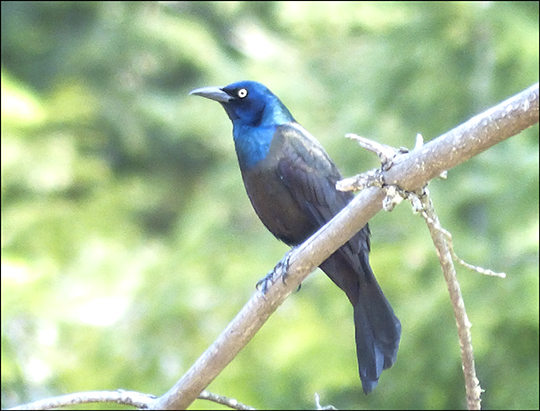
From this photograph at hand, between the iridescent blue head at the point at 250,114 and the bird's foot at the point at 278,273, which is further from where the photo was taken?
→ the iridescent blue head at the point at 250,114

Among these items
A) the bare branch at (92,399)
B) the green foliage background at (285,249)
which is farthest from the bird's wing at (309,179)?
the bare branch at (92,399)

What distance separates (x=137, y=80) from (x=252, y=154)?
6.24 m

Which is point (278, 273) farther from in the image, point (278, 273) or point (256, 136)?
point (256, 136)

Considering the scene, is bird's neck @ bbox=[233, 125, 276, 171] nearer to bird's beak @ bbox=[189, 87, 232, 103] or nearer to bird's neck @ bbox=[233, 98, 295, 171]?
bird's neck @ bbox=[233, 98, 295, 171]

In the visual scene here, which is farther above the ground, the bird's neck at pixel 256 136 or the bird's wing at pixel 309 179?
the bird's neck at pixel 256 136

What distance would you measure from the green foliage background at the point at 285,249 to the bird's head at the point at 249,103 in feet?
3.92

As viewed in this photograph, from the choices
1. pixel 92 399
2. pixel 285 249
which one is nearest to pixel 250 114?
pixel 92 399

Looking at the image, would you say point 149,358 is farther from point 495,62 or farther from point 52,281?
point 495,62

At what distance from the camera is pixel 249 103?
11.3 ft

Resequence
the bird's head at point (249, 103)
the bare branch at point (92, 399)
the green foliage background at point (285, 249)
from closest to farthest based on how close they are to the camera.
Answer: the bare branch at point (92, 399) → the bird's head at point (249, 103) → the green foliage background at point (285, 249)

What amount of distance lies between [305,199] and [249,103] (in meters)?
0.53

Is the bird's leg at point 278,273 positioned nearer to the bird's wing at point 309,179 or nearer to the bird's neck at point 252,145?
the bird's wing at point 309,179

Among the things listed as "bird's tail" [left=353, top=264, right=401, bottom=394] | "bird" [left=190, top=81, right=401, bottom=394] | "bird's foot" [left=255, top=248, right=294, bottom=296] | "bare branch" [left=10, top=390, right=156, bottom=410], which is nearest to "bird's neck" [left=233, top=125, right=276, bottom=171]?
"bird" [left=190, top=81, right=401, bottom=394]

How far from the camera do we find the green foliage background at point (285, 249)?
3.87 metres
